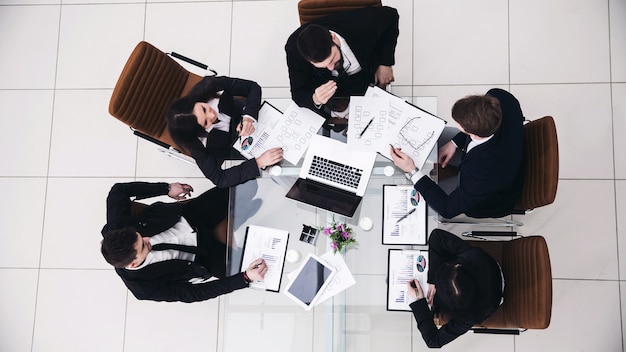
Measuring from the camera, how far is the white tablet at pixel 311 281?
7.64 ft

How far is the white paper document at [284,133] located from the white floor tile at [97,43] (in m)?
1.58

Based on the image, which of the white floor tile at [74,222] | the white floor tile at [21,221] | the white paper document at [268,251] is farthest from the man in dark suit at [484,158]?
the white floor tile at [21,221]

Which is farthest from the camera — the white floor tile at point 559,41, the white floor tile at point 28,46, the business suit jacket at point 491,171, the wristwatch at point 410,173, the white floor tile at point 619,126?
the white floor tile at point 28,46

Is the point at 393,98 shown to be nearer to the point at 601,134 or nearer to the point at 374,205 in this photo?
the point at 374,205

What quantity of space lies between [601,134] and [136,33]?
11.2ft

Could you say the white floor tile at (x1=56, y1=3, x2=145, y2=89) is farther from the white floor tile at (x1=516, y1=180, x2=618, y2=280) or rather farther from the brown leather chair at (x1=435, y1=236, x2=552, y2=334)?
the white floor tile at (x1=516, y1=180, x2=618, y2=280)

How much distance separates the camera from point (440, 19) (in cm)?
324

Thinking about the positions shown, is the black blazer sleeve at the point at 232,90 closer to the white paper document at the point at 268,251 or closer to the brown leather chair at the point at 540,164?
the white paper document at the point at 268,251

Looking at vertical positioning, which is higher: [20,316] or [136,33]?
[136,33]

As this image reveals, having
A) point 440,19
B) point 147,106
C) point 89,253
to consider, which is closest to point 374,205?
point 147,106

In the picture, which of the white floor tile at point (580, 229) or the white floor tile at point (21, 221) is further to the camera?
the white floor tile at point (21, 221)

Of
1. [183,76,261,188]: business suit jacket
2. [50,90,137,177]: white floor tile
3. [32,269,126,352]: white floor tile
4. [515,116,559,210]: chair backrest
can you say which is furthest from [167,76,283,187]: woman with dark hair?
[32,269,126,352]: white floor tile

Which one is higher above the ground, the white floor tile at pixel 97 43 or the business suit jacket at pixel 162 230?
the white floor tile at pixel 97 43

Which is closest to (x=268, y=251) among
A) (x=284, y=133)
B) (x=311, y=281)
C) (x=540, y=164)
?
(x=311, y=281)
